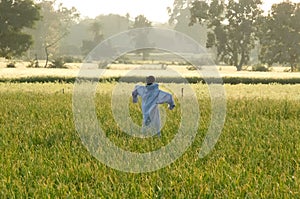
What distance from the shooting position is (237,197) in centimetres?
464

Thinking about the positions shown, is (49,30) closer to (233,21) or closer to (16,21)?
(233,21)

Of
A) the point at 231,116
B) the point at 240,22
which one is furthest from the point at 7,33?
the point at 240,22

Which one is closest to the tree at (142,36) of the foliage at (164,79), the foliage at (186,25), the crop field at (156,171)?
the foliage at (186,25)

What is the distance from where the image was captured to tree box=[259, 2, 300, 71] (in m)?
55.8

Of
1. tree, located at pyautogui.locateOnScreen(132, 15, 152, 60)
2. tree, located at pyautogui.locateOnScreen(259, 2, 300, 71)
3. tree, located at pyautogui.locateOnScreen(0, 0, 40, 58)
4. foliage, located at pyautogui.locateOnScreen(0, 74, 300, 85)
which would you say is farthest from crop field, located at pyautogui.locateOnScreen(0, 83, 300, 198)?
tree, located at pyautogui.locateOnScreen(132, 15, 152, 60)

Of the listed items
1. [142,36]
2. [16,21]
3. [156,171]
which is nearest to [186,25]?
[142,36]

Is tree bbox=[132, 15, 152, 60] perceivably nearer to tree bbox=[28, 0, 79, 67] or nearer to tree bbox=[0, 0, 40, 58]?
tree bbox=[28, 0, 79, 67]

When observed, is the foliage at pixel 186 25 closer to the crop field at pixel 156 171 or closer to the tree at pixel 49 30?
the tree at pixel 49 30

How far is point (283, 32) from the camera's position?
55906mm

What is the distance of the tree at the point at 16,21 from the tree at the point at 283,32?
33.6 m

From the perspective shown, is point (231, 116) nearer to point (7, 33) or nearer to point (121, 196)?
point (121, 196)

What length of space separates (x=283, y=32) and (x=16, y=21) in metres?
35.9

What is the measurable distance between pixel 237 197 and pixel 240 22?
56998mm

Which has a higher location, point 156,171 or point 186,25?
point 186,25
